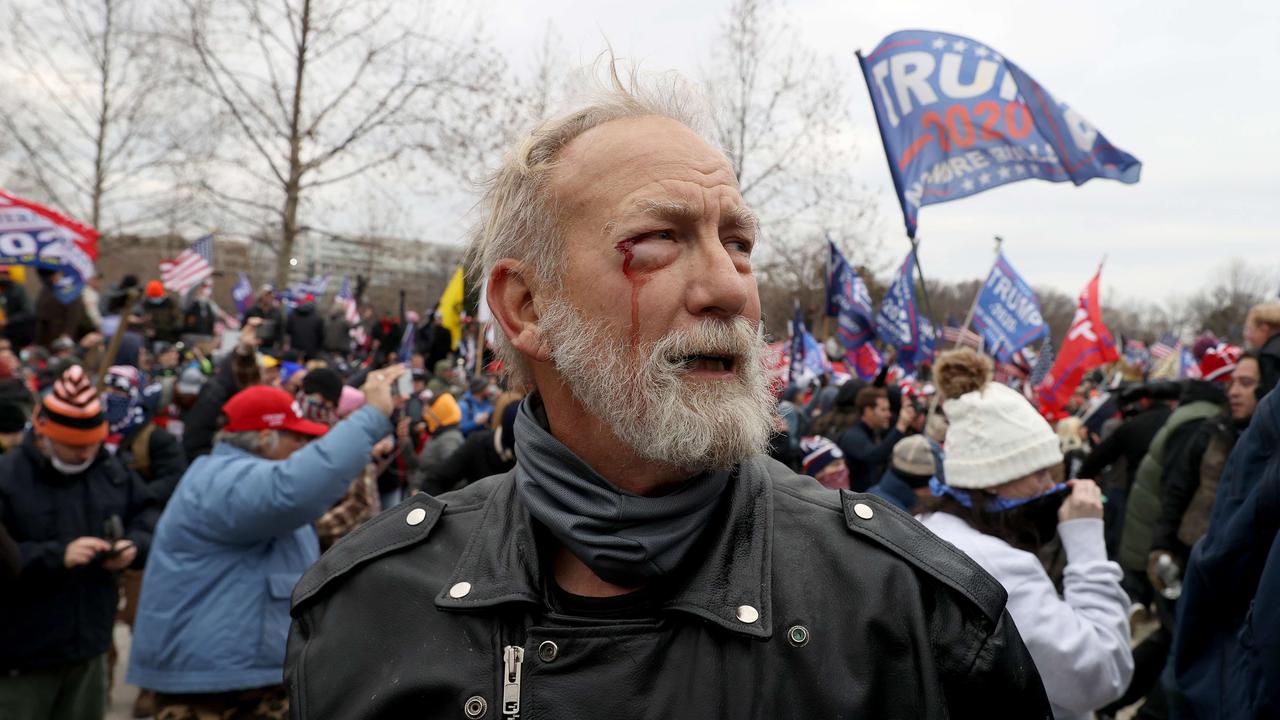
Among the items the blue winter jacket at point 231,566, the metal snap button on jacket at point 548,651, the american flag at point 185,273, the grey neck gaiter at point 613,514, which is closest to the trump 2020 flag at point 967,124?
the blue winter jacket at point 231,566

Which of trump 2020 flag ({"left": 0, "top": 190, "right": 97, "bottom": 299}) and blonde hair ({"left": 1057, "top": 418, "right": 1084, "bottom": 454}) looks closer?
trump 2020 flag ({"left": 0, "top": 190, "right": 97, "bottom": 299})

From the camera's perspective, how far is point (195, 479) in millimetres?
3859

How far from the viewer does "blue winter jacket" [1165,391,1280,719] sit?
2.48m

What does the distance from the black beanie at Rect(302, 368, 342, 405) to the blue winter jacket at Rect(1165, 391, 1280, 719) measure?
15.3ft

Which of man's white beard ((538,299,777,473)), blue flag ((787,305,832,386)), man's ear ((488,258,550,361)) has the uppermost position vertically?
man's ear ((488,258,550,361))

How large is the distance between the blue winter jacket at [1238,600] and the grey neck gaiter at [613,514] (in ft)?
6.01

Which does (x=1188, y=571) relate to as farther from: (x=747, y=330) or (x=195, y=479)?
(x=195, y=479)

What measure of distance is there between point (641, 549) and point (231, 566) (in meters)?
2.96

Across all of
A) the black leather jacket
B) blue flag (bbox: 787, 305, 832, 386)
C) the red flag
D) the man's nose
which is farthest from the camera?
blue flag (bbox: 787, 305, 832, 386)

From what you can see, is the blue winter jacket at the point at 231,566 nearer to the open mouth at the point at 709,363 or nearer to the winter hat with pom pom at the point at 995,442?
the winter hat with pom pom at the point at 995,442

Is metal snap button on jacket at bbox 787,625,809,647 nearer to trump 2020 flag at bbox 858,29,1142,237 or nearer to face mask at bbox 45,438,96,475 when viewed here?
face mask at bbox 45,438,96,475

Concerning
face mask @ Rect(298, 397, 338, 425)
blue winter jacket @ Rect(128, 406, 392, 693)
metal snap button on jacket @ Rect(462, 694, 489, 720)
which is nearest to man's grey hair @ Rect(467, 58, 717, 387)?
metal snap button on jacket @ Rect(462, 694, 489, 720)

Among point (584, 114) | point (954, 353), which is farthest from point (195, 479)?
point (954, 353)

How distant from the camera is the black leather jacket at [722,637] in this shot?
142 cm
